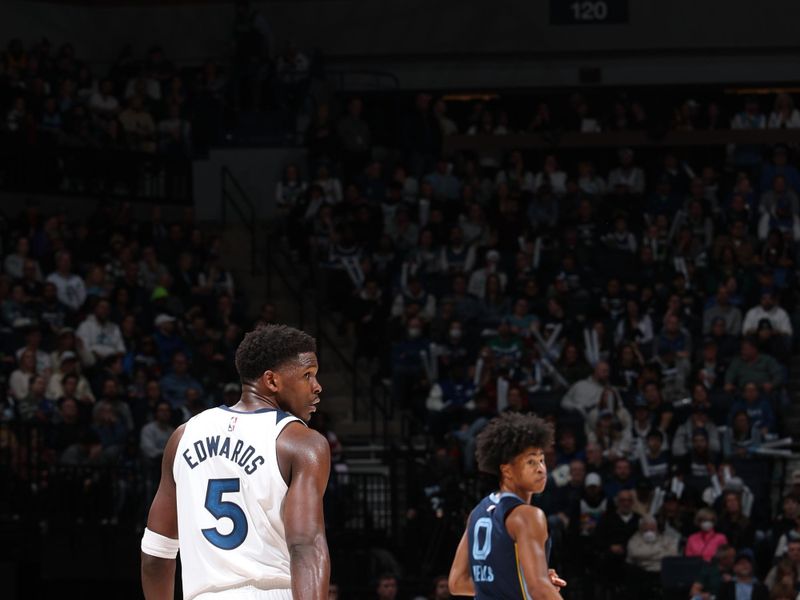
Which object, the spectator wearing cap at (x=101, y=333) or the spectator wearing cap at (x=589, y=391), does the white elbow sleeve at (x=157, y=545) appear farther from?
the spectator wearing cap at (x=101, y=333)

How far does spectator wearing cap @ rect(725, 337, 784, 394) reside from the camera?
50.2 ft

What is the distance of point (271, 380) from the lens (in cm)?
475

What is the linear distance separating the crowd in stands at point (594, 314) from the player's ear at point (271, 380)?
8.11m

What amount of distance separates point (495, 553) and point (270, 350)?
2190mm

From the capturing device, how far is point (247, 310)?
18688 millimetres

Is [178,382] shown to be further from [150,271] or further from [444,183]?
[444,183]

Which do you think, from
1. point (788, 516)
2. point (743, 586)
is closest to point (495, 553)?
point (743, 586)

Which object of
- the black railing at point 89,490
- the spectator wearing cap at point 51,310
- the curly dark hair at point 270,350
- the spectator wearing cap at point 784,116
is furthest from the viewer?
the spectator wearing cap at point 784,116

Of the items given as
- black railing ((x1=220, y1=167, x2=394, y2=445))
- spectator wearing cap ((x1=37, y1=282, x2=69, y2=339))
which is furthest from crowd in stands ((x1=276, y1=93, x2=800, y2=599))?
spectator wearing cap ((x1=37, y1=282, x2=69, y2=339))

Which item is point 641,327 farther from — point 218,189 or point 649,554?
point 218,189

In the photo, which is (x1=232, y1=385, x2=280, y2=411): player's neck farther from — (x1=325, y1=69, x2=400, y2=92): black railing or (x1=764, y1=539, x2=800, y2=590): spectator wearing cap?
(x1=325, y1=69, x2=400, y2=92): black railing

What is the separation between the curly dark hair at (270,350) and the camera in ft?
15.5

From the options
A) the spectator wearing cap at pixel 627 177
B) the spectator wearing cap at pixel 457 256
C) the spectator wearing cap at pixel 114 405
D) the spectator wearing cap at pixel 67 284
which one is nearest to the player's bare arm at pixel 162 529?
the spectator wearing cap at pixel 114 405

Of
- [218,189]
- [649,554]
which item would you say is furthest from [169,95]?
[649,554]
